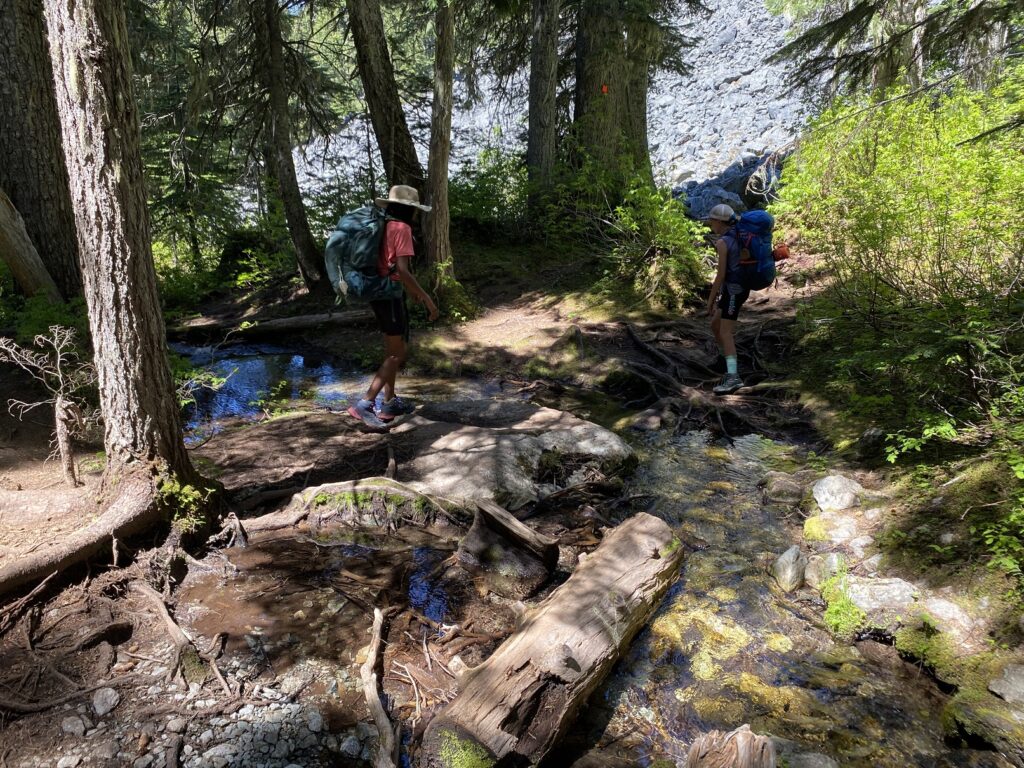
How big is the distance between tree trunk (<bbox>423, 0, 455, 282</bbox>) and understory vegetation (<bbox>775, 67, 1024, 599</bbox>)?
5642mm

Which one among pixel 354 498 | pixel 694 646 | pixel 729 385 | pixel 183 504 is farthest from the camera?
pixel 729 385

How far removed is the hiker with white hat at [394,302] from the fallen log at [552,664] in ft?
10.5

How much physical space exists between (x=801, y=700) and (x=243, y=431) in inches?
217

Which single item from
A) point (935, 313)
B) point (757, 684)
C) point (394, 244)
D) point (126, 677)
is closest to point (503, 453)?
point (394, 244)

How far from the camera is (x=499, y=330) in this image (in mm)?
10281

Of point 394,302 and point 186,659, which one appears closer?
point 186,659

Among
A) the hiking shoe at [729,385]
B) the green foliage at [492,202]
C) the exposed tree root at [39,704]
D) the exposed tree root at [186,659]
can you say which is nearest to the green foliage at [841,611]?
the exposed tree root at [186,659]

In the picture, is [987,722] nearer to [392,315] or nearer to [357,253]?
[392,315]

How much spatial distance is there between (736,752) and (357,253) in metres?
4.90

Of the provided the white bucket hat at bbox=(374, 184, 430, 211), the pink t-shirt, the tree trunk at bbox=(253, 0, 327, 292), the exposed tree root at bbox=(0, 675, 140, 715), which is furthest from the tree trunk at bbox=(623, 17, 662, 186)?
the exposed tree root at bbox=(0, 675, 140, 715)

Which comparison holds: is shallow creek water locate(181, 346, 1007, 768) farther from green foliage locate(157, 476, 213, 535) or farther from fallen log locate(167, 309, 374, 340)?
fallen log locate(167, 309, 374, 340)

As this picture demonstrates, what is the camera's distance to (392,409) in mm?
6648

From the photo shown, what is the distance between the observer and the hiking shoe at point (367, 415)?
6148mm

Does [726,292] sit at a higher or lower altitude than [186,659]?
higher
